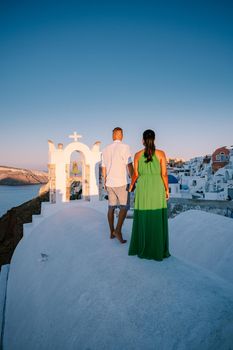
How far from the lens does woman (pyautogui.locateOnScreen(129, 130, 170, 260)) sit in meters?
2.89

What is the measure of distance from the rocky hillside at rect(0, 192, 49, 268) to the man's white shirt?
719 inches

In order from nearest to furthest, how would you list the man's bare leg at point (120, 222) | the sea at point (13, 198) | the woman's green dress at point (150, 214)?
the woman's green dress at point (150, 214) < the man's bare leg at point (120, 222) < the sea at point (13, 198)

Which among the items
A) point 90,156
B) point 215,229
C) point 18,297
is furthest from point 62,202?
point 215,229

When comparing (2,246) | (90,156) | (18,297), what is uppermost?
(90,156)

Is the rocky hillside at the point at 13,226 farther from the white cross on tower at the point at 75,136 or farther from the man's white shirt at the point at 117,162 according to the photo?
the man's white shirt at the point at 117,162

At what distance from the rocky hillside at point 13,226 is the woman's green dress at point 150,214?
61.5ft

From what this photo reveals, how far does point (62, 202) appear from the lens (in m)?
7.54

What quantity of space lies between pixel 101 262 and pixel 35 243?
3.13 m

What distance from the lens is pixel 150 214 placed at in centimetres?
290

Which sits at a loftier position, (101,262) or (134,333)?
(101,262)

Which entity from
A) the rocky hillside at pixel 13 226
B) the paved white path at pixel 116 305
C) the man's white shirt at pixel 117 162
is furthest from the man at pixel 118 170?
the rocky hillside at pixel 13 226

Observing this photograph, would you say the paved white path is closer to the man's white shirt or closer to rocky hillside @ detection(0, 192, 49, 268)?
the man's white shirt

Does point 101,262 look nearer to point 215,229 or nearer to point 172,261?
point 172,261

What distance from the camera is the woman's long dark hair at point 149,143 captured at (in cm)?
296
